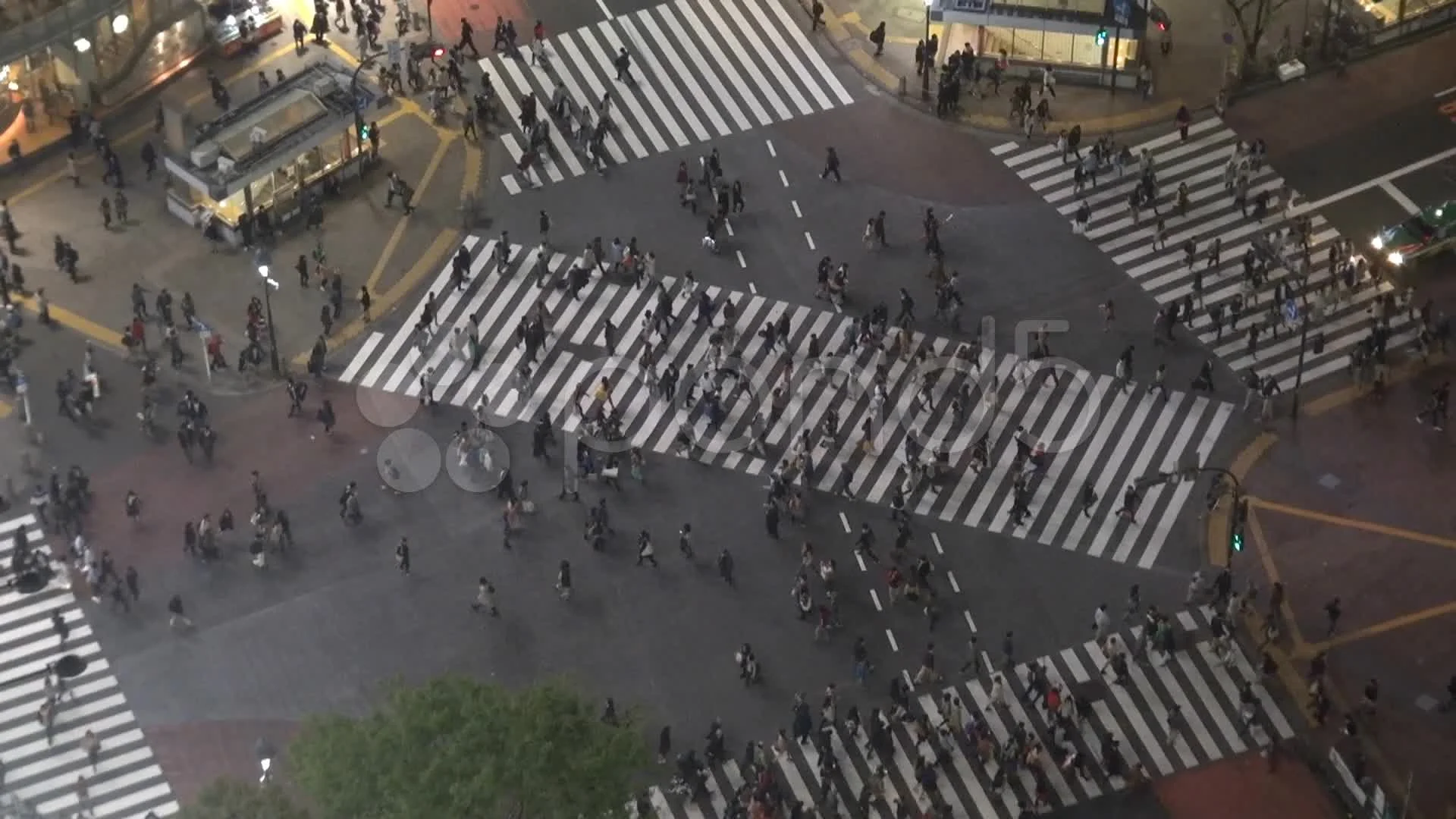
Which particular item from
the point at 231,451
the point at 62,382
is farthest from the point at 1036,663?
the point at 62,382

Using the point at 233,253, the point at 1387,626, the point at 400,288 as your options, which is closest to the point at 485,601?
the point at 400,288

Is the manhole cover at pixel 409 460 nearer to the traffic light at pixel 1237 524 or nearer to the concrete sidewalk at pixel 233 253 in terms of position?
the concrete sidewalk at pixel 233 253

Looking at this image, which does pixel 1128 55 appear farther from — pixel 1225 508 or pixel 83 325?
pixel 83 325

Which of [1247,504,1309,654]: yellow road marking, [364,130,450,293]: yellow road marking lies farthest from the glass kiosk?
[1247,504,1309,654]: yellow road marking

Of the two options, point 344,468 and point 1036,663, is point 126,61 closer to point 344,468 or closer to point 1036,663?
point 344,468

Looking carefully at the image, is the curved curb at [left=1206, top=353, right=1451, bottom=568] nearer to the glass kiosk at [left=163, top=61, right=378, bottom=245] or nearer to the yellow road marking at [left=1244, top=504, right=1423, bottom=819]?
the yellow road marking at [left=1244, top=504, right=1423, bottom=819]

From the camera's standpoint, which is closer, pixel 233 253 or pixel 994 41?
pixel 233 253
